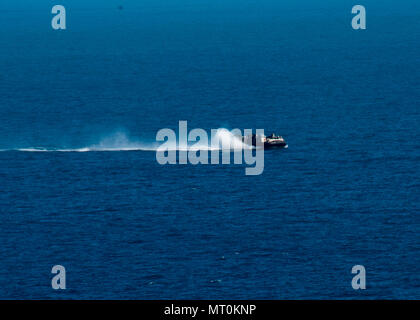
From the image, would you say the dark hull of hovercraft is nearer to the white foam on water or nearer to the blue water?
the blue water

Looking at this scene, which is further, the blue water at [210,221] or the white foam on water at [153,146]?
the white foam on water at [153,146]

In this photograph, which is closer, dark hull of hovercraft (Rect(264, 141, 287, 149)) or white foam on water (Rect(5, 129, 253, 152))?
dark hull of hovercraft (Rect(264, 141, 287, 149))

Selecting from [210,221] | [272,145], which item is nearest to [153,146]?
[272,145]

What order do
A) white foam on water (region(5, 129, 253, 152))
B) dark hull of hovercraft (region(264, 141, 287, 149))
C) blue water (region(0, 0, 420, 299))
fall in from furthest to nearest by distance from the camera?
white foam on water (region(5, 129, 253, 152)), dark hull of hovercraft (region(264, 141, 287, 149)), blue water (region(0, 0, 420, 299))

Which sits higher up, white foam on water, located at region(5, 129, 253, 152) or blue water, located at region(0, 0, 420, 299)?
white foam on water, located at region(5, 129, 253, 152)

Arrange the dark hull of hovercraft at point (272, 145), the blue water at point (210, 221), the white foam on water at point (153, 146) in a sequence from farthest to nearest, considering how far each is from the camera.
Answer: the white foam on water at point (153, 146) → the dark hull of hovercraft at point (272, 145) → the blue water at point (210, 221)

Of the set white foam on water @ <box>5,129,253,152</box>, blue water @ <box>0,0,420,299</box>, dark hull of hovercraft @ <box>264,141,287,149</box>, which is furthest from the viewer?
white foam on water @ <box>5,129,253,152</box>

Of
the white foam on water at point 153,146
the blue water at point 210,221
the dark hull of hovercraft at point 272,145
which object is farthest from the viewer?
the white foam on water at point 153,146

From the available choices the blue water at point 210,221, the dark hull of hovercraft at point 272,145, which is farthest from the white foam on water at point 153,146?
the dark hull of hovercraft at point 272,145

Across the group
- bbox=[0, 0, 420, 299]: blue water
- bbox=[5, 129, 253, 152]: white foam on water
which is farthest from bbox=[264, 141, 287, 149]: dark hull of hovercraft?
bbox=[5, 129, 253, 152]: white foam on water

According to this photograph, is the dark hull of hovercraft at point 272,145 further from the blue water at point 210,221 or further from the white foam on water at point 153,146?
the white foam on water at point 153,146

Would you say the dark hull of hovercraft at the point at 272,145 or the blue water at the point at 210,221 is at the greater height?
the dark hull of hovercraft at the point at 272,145

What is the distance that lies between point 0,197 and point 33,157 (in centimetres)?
2474

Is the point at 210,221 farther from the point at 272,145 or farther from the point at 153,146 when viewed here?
the point at 153,146
